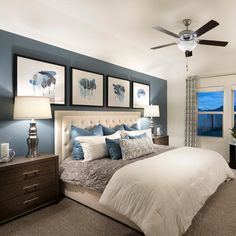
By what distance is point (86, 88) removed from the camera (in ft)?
12.2

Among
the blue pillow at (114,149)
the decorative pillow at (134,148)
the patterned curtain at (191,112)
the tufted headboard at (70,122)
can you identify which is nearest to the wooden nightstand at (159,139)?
the patterned curtain at (191,112)

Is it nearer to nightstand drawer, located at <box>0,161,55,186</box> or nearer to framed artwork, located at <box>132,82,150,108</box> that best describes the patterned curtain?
framed artwork, located at <box>132,82,150,108</box>

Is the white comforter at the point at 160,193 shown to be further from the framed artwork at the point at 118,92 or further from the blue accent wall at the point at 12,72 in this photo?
the framed artwork at the point at 118,92

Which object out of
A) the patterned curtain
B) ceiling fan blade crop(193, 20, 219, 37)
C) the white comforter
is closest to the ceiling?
ceiling fan blade crop(193, 20, 219, 37)

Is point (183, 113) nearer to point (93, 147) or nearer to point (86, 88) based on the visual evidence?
point (86, 88)

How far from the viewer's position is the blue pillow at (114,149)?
2895 millimetres

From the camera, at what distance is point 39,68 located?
303 centimetres

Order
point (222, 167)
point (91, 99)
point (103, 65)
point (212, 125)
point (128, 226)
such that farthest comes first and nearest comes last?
point (212, 125), point (103, 65), point (91, 99), point (222, 167), point (128, 226)

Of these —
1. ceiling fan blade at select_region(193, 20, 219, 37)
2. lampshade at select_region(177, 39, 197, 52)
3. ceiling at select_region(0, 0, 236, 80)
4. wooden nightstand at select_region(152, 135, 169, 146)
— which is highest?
ceiling at select_region(0, 0, 236, 80)

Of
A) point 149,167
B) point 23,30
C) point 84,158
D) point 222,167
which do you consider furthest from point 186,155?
point 23,30

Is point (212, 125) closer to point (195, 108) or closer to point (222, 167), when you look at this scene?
point (195, 108)

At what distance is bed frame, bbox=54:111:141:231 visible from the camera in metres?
2.57

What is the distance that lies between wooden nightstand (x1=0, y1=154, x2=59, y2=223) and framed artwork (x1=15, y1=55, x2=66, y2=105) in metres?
1.01

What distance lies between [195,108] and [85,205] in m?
4.22
